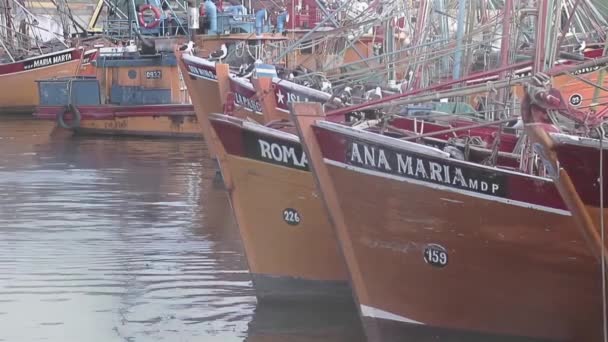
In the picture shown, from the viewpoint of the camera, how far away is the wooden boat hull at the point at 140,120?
22359 mm

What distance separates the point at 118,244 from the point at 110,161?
24.6 ft

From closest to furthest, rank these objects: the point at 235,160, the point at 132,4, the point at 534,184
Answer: the point at 534,184
the point at 235,160
the point at 132,4

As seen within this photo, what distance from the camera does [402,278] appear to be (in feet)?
26.3

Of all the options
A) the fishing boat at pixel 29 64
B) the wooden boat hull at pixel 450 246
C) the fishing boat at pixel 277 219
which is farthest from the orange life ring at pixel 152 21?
the wooden boat hull at pixel 450 246

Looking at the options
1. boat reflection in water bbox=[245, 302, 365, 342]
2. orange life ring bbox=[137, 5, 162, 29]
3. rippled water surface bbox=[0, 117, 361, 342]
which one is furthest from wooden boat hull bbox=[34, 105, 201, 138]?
boat reflection in water bbox=[245, 302, 365, 342]

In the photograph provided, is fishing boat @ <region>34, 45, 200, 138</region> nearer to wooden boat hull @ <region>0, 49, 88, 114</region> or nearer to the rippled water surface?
wooden boat hull @ <region>0, 49, 88, 114</region>

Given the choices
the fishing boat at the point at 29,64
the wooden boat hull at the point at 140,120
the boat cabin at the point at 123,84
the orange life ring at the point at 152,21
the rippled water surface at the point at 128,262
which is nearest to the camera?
the rippled water surface at the point at 128,262

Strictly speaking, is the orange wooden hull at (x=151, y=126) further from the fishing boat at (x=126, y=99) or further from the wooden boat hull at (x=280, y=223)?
the wooden boat hull at (x=280, y=223)

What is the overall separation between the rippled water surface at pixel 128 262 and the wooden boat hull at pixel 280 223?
9.9 inches

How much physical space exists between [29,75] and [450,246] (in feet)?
72.0

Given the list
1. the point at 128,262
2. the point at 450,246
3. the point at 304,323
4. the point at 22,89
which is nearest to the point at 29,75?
the point at 22,89

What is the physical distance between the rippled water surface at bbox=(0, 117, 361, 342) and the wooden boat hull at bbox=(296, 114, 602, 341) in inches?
36.6

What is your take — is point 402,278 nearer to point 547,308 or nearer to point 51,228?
point 547,308

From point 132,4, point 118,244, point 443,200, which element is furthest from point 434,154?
point 132,4
